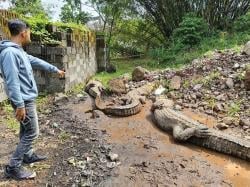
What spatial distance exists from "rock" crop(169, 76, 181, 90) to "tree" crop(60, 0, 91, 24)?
893 centimetres

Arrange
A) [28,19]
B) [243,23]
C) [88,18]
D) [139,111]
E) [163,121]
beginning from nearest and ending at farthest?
[163,121], [139,111], [28,19], [243,23], [88,18]

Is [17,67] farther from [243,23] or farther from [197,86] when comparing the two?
[243,23]

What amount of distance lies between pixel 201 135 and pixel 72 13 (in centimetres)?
1276

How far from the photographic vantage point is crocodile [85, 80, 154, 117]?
702cm

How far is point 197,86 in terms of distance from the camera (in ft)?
27.1

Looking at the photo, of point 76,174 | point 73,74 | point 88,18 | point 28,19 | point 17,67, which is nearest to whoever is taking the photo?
point 17,67

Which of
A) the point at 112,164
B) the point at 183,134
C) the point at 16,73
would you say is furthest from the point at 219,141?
the point at 16,73

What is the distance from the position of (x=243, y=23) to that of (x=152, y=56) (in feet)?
12.5

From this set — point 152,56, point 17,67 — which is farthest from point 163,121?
point 152,56

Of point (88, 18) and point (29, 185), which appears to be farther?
point (88, 18)

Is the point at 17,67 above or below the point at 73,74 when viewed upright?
above

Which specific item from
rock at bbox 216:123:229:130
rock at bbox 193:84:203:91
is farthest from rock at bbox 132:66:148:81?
rock at bbox 216:123:229:130

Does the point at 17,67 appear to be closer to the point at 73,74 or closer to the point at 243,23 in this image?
the point at 73,74

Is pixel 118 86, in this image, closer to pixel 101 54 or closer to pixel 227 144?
pixel 101 54
